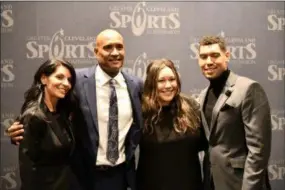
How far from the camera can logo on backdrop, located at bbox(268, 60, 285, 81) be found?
389 centimetres

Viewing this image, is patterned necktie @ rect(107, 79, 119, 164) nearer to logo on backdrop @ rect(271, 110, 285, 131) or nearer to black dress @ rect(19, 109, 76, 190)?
black dress @ rect(19, 109, 76, 190)

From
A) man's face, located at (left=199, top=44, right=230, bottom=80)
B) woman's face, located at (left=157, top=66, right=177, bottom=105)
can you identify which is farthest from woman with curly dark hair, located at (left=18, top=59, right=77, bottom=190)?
man's face, located at (left=199, top=44, right=230, bottom=80)

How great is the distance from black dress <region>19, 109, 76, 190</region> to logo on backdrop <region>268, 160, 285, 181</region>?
7.37 ft

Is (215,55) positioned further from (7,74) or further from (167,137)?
(7,74)

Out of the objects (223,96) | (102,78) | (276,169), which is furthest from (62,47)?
(276,169)

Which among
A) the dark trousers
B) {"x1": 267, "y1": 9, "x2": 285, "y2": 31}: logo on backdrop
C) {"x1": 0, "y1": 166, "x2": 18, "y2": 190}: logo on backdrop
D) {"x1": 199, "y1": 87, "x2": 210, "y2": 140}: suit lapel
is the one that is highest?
{"x1": 267, "y1": 9, "x2": 285, "y2": 31}: logo on backdrop

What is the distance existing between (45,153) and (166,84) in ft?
2.86

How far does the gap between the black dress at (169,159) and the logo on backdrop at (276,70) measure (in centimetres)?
148

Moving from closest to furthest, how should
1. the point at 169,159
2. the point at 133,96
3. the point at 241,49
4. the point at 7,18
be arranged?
the point at 169,159
the point at 133,96
the point at 7,18
the point at 241,49

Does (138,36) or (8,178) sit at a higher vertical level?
(138,36)

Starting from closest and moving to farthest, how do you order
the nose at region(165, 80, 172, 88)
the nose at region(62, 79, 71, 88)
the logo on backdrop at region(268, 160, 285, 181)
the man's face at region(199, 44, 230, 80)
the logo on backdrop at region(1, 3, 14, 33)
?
the nose at region(62, 79, 71, 88)
the man's face at region(199, 44, 230, 80)
the nose at region(165, 80, 172, 88)
the logo on backdrop at region(1, 3, 14, 33)
the logo on backdrop at region(268, 160, 285, 181)

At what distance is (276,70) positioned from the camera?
3.90 metres

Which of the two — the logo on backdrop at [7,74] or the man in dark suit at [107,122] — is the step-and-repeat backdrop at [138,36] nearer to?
the logo on backdrop at [7,74]

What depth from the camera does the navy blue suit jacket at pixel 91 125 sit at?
2.70 m
